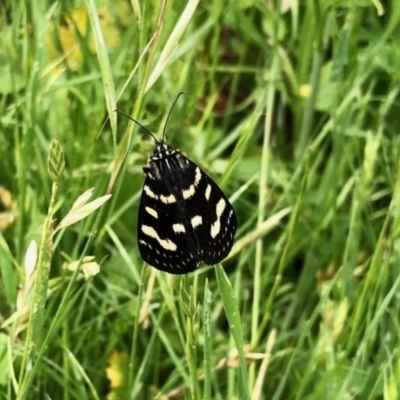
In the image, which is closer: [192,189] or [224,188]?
[192,189]

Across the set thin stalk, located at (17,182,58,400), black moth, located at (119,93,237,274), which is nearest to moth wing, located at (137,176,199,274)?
black moth, located at (119,93,237,274)

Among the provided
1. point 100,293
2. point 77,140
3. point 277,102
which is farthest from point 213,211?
point 277,102

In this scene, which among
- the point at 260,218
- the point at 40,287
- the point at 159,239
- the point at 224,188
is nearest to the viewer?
the point at 40,287

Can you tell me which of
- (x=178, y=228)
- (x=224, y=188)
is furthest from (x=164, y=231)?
(x=224, y=188)

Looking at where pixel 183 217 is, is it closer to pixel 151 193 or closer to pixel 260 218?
pixel 151 193

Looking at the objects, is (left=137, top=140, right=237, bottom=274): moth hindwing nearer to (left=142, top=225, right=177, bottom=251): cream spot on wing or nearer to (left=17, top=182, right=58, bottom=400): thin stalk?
(left=142, top=225, right=177, bottom=251): cream spot on wing

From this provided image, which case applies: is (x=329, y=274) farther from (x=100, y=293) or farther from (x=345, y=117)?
(x=100, y=293)

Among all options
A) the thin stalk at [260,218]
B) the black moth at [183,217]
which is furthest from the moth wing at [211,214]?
the thin stalk at [260,218]

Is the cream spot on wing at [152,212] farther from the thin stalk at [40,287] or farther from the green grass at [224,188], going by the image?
the thin stalk at [40,287]

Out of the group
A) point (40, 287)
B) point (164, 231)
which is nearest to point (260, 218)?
point (164, 231)

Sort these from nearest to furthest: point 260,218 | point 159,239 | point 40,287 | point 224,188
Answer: point 40,287, point 159,239, point 260,218, point 224,188
